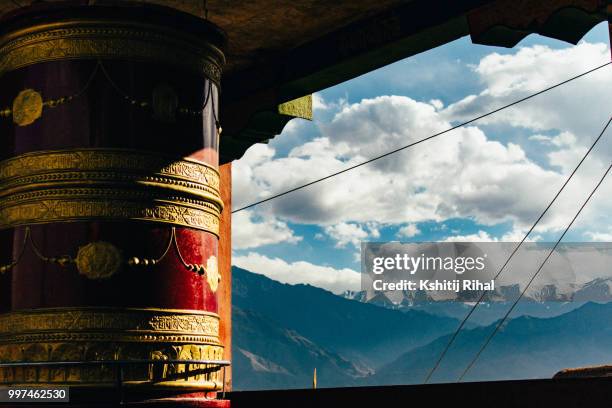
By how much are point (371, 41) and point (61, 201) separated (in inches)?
244

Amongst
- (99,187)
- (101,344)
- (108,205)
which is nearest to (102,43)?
(99,187)

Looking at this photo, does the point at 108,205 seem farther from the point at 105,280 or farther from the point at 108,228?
the point at 105,280

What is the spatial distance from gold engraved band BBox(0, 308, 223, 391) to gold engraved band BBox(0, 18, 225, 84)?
7.15ft

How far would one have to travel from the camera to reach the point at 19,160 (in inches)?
340

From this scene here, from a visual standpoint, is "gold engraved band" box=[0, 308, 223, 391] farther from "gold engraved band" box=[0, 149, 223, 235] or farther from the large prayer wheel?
"gold engraved band" box=[0, 149, 223, 235]

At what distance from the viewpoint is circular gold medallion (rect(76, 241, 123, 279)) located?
26.8 feet

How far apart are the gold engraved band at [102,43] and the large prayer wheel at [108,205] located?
1 cm

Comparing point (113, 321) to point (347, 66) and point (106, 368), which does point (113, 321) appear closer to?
point (106, 368)

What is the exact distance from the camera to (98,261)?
8.16 meters

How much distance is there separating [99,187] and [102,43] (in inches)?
49.4

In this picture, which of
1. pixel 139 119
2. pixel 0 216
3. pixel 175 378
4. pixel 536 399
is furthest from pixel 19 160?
pixel 536 399

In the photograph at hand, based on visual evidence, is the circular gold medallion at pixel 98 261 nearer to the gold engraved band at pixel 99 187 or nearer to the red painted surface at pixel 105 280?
the red painted surface at pixel 105 280

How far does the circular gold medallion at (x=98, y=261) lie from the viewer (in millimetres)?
8164

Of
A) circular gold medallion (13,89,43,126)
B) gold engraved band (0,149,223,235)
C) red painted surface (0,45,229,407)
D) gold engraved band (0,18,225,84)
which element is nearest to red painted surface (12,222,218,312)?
red painted surface (0,45,229,407)
